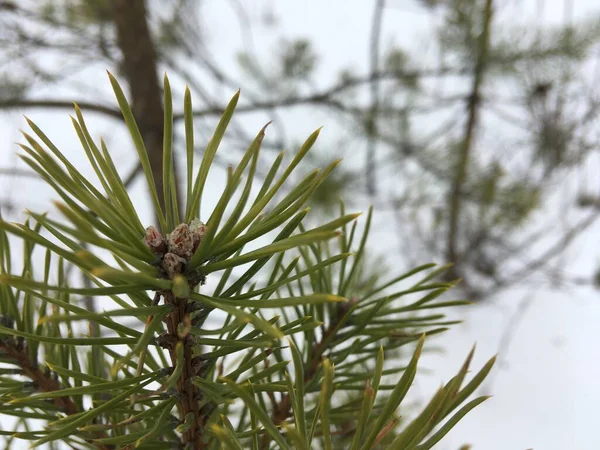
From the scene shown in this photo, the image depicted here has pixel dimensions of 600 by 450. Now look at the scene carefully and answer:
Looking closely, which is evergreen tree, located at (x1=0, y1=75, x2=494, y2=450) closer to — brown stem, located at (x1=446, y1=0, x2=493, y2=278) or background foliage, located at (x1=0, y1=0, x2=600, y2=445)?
background foliage, located at (x1=0, y1=0, x2=600, y2=445)

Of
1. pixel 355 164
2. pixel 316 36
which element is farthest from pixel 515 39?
pixel 316 36

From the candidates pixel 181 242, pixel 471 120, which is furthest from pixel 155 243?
pixel 471 120

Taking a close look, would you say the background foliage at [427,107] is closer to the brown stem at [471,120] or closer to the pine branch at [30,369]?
the brown stem at [471,120]

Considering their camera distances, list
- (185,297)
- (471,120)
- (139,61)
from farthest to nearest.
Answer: (471,120)
(139,61)
(185,297)

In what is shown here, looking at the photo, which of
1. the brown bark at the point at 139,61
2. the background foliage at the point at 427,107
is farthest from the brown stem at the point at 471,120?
the brown bark at the point at 139,61

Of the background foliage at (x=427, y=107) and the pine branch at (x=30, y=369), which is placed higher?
the background foliage at (x=427, y=107)

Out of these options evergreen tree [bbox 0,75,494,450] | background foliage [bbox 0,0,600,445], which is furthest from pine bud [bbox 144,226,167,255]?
background foliage [bbox 0,0,600,445]

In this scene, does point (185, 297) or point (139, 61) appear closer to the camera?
point (185, 297)

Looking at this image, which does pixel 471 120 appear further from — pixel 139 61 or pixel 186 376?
pixel 186 376
